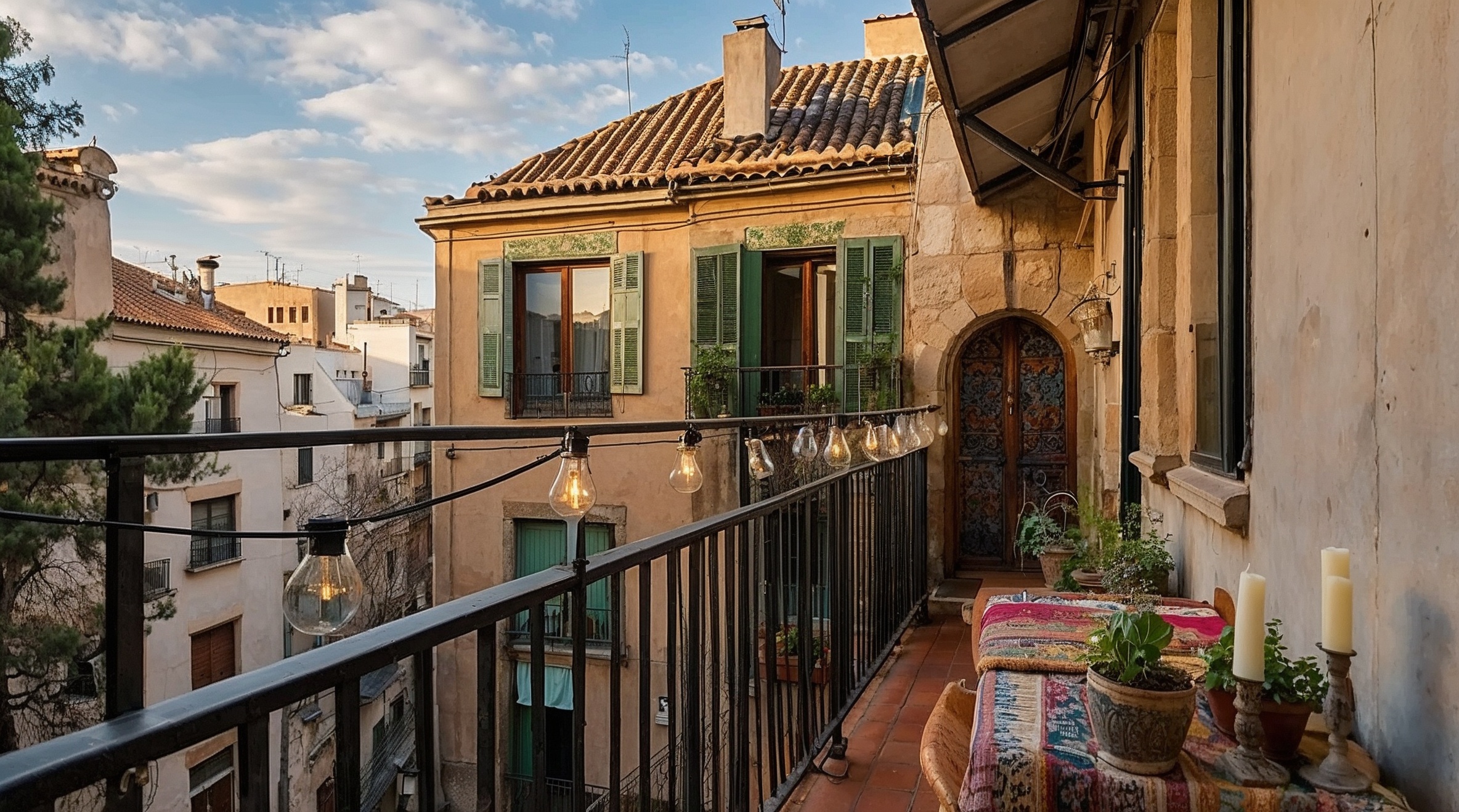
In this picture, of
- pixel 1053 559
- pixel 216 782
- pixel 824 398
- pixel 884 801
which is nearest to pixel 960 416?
pixel 824 398

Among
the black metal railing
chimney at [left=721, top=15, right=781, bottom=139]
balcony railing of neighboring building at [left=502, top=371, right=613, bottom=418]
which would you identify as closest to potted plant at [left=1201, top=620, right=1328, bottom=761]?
balcony railing of neighboring building at [left=502, top=371, right=613, bottom=418]

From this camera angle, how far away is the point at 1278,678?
49.4 inches

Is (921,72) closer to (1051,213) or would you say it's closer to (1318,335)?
(1051,213)

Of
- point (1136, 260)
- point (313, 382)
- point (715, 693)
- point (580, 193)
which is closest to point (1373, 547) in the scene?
point (715, 693)

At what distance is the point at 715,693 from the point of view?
2043mm

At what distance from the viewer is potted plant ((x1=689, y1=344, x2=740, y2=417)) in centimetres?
894

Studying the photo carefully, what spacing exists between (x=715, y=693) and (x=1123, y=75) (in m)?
4.12

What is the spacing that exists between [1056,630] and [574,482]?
3.93ft

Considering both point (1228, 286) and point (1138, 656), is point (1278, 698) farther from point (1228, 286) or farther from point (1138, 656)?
point (1228, 286)

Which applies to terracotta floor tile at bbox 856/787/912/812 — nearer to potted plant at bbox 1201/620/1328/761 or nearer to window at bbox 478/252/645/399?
potted plant at bbox 1201/620/1328/761

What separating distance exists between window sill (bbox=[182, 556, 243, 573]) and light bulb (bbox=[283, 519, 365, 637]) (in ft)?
44.6

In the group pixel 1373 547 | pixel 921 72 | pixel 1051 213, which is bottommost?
pixel 1373 547

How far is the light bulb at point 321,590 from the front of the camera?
37.5 inches

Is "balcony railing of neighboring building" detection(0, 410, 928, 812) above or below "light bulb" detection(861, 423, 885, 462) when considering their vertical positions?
below
